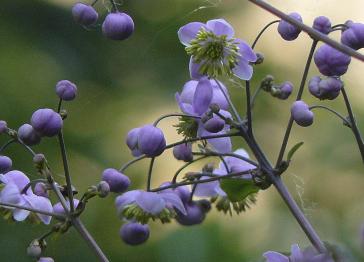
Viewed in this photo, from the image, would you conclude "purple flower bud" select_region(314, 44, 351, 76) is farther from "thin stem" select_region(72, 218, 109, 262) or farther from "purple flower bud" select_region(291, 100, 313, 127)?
"thin stem" select_region(72, 218, 109, 262)

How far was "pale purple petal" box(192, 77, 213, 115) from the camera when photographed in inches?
25.3

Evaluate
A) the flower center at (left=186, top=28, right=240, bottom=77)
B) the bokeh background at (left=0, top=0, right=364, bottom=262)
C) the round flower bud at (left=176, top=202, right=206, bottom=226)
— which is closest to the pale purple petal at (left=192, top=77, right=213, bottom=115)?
the flower center at (left=186, top=28, right=240, bottom=77)

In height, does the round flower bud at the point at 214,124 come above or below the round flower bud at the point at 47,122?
below

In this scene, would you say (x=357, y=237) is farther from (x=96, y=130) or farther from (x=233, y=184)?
(x=96, y=130)

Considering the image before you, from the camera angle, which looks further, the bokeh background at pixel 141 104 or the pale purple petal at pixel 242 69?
the bokeh background at pixel 141 104

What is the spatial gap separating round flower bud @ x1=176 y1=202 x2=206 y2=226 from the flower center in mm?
134

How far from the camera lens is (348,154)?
4.66 ft

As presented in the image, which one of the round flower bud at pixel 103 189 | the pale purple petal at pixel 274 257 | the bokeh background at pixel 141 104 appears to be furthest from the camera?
the bokeh background at pixel 141 104

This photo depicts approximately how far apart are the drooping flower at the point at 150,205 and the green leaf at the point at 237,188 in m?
0.04

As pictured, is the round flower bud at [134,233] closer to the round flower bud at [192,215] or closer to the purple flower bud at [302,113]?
the round flower bud at [192,215]

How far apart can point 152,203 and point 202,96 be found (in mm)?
104

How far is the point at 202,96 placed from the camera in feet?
2.11

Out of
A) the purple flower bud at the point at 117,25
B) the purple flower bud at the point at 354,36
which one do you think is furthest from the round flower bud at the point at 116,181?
the purple flower bud at the point at 354,36

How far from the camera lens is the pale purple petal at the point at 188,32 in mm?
677
